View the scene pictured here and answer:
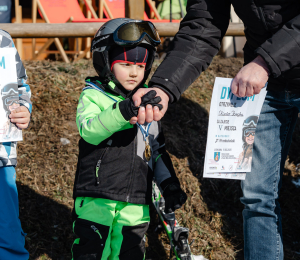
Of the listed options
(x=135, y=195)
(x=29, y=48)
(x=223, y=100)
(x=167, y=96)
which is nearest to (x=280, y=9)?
(x=223, y=100)

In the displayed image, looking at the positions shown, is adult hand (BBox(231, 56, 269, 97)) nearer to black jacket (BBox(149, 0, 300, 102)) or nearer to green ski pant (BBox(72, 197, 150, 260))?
black jacket (BBox(149, 0, 300, 102))

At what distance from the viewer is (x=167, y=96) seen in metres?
2.12

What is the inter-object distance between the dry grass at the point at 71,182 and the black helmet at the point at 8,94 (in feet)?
4.87

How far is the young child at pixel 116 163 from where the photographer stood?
93.7 inches

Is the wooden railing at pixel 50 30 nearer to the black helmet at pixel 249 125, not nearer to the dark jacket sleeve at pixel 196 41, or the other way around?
the dark jacket sleeve at pixel 196 41

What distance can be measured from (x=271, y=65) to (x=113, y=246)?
62.2 inches

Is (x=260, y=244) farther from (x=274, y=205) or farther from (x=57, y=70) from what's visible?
(x=57, y=70)

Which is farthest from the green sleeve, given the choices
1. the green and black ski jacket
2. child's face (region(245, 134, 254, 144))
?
child's face (region(245, 134, 254, 144))

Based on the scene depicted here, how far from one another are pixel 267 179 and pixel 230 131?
0.45 m

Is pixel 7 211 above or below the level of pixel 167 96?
below

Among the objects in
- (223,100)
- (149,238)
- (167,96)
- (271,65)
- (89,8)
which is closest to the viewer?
(271,65)

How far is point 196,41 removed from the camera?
89.8 inches

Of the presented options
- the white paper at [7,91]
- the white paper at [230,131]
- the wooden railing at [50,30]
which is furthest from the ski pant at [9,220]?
the wooden railing at [50,30]

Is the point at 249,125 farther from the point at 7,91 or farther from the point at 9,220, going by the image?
the point at 9,220
